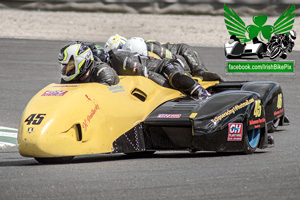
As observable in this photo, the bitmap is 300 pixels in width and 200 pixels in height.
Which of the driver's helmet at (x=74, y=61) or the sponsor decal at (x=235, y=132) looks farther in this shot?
the driver's helmet at (x=74, y=61)

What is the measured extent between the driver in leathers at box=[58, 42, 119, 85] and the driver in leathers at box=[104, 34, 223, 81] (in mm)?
2224

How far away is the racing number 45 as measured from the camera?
7281 millimetres

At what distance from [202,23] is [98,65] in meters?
14.9

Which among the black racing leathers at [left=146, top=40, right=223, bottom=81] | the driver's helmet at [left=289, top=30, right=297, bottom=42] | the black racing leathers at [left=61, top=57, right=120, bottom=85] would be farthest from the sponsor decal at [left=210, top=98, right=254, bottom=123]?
the driver's helmet at [left=289, top=30, right=297, bottom=42]

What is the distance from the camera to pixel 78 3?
2467 centimetres

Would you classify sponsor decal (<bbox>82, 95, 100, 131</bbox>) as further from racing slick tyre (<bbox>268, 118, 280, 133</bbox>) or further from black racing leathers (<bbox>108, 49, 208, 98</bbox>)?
racing slick tyre (<bbox>268, 118, 280, 133</bbox>)

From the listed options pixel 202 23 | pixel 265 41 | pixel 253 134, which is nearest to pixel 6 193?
pixel 253 134

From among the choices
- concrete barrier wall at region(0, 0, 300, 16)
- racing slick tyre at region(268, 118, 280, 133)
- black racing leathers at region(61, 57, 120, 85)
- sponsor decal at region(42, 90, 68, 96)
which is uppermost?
black racing leathers at region(61, 57, 120, 85)

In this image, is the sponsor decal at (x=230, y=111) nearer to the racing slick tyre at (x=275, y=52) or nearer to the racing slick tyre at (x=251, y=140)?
the racing slick tyre at (x=251, y=140)

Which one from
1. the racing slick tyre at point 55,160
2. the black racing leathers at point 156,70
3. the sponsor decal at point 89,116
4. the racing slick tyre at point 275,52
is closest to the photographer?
the sponsor decal at point 89,116

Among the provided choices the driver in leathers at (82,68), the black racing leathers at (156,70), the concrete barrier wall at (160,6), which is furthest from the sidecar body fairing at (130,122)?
the concrete barrier wall at (160,6)

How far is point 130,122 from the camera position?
793cm

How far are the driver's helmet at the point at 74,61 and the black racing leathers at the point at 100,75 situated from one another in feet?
0.23

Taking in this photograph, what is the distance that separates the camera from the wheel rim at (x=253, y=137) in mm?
8086
